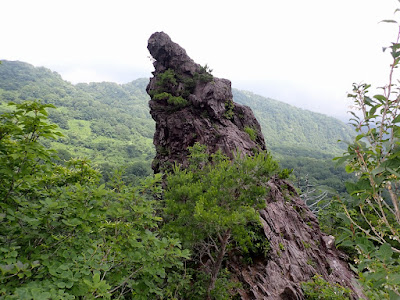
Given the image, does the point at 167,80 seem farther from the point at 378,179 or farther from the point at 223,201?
the point at 378,179

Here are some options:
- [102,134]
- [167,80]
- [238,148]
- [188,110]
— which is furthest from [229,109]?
[102,134]

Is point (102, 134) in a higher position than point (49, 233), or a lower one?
lower

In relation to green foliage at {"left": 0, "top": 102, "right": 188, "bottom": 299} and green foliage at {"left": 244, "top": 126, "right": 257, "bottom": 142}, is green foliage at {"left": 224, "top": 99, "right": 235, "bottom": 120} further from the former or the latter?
green foliage at {"left": 0, "top": 102, "right": 188, "bottom": 299}

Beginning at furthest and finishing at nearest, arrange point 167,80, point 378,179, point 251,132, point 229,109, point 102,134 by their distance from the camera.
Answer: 1. point 102,134
2. point 167,80
3. point 229,109
4. point 251,132
5. point 378,179

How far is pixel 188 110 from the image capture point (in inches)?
866

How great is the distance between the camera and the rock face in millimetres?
12242

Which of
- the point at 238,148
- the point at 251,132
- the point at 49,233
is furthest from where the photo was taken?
the point at 251,132

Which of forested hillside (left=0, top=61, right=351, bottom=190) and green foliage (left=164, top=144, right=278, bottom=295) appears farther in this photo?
forested hillside (left=0, top=61, right=351, bottom=190)

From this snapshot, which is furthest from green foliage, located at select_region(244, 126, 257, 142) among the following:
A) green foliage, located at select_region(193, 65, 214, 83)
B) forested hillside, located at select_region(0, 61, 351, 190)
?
forested hillside, located at select_region(0, 61, 351, 190)

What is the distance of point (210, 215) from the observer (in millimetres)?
7816

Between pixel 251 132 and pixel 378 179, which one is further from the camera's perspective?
pixel 251 132

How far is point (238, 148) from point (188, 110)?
6.88m

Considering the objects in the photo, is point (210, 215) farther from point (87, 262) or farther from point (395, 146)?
point (395, 146)

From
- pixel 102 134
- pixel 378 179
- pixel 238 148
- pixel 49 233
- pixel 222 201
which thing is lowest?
pixel 102 134
